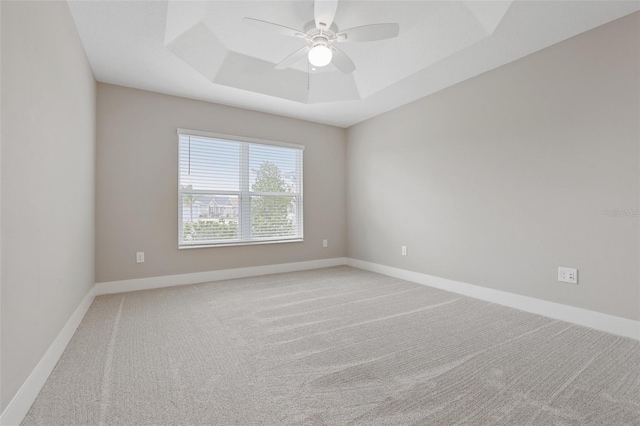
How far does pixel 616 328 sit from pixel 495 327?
85 cm

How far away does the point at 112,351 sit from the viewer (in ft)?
6.48

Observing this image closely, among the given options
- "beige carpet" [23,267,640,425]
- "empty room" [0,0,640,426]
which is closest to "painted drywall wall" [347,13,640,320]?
"empty room" [0,0,640,426]

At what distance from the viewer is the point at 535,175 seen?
273 cm

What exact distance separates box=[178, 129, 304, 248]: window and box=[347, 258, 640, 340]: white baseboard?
201cm

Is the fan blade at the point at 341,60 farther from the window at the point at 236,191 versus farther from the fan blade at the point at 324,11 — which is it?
the window at the point at 236,191

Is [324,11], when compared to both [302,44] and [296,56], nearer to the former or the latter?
[296,56]

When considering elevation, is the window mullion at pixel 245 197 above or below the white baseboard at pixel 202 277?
above

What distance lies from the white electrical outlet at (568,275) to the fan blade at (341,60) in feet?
8.40

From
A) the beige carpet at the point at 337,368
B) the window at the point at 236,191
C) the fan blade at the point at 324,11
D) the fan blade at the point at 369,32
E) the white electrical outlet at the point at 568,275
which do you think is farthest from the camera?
the window at the point at 236,191

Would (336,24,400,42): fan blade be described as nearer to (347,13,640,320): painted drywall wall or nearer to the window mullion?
(347,13,640,320): painted drywall wall

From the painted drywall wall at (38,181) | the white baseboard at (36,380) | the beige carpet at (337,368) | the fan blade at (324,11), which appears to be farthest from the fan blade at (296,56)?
the white baseboard at (36,380)

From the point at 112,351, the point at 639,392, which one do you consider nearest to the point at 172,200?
the point at 112,351

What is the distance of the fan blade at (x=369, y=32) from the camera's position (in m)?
2.21

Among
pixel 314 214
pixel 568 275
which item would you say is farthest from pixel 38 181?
A: pixel 568 275
